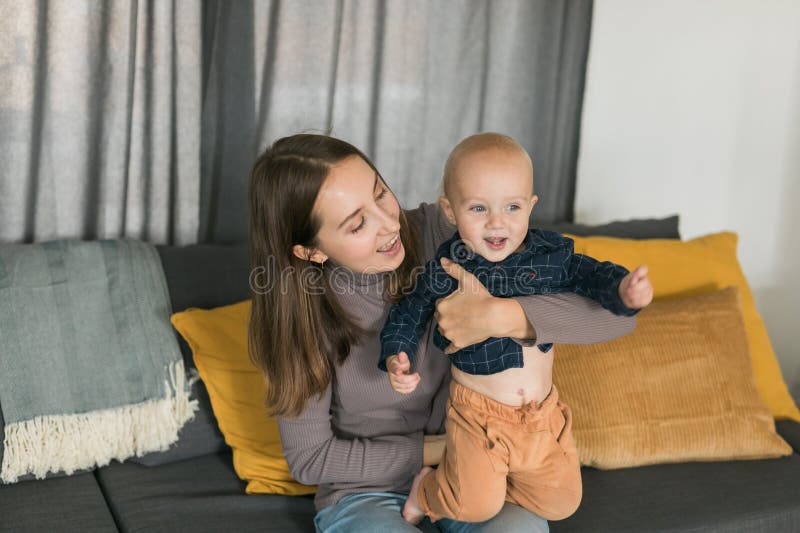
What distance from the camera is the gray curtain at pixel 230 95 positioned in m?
2.25

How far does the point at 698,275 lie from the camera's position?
2.32 m

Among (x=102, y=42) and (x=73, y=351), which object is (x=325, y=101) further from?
(x=73, y=351)

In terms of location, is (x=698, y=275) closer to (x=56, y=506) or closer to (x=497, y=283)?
(x=497, y=283)

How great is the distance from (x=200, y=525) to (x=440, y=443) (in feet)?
1.66

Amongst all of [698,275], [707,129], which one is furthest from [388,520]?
[707,129]

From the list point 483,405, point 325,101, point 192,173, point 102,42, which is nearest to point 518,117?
point 325,101

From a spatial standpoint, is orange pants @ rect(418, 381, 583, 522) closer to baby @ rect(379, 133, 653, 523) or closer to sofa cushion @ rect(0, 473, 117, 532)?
baby @ rect(379, 133, 653, 523)

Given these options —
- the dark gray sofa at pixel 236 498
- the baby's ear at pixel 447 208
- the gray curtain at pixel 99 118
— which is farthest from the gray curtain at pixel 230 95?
the baby's ear at pixel 447 208

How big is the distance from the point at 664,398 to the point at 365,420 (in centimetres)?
72

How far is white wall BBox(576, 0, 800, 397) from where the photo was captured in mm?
2891

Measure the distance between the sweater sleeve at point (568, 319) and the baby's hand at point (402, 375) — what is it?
204mm

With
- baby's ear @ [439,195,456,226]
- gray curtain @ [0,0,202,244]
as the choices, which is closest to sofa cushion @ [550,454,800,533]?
baby's ear @ [439,195,456,226]

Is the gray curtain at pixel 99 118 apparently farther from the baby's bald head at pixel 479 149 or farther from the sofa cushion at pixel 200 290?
the baby's bald head at pixel 479 149

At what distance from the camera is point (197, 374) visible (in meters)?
2.07
